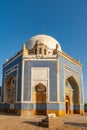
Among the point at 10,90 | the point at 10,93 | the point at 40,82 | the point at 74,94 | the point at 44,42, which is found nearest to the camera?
the point at 40,82

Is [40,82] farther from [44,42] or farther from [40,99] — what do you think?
[44,42]

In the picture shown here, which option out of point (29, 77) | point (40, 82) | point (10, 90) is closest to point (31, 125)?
point (40, 82)

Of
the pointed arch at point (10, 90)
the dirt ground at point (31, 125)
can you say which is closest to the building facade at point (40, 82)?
the pointed arch at point (10, 90)

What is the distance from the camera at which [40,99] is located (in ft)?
75.7

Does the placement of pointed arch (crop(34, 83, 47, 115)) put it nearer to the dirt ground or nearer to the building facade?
the building facade

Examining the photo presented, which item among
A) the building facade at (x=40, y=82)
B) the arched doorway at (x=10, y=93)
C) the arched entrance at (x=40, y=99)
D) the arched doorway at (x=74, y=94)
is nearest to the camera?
the building facade at (x=40, y=82)

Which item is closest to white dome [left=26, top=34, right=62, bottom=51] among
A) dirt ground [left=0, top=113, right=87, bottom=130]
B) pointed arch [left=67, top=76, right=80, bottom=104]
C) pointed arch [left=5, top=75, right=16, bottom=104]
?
pointed arch [left=67, top=76, right=80, bottom=104]

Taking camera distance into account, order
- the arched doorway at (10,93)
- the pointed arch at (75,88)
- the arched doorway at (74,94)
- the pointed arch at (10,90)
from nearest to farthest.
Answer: the arched doorway at (10,93) → the pointed arch at (10,90) → the arched doorway at (74,94) → the pointed arch at (75,88)

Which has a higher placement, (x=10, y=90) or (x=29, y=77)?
(x=29, y=77)

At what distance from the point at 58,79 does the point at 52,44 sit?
9.71m

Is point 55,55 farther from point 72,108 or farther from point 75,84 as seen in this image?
point 72,108

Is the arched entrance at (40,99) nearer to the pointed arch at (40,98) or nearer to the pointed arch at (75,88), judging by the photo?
the pointed arch at (40,98)

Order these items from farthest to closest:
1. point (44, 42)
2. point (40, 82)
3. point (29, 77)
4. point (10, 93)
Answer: point (44, 42) < point (10, 93) < point (29, 77) < point (40, 82)

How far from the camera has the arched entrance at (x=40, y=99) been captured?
22.7 meters
